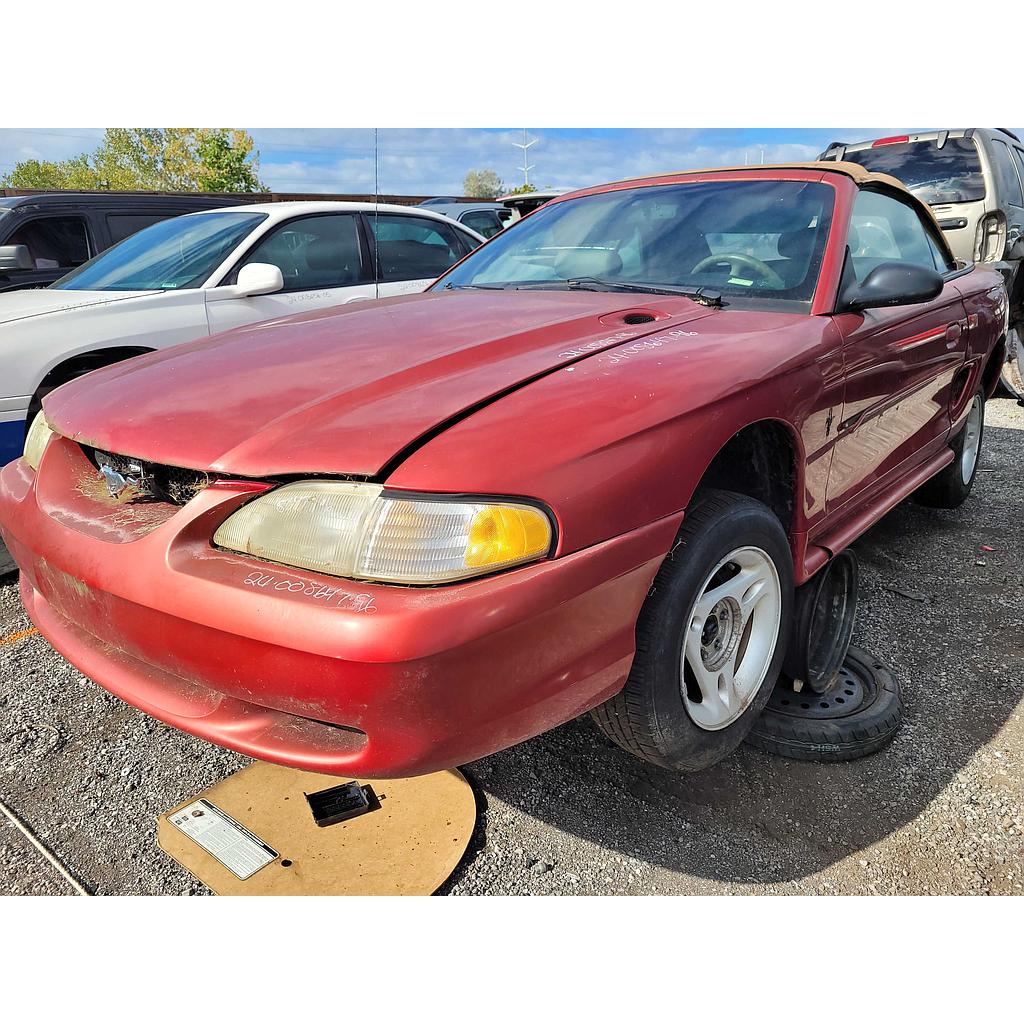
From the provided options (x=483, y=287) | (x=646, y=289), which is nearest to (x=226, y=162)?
(x=483, y=287)

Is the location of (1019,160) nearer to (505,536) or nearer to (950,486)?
(950,486)

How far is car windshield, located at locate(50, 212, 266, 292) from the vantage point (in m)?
4.22

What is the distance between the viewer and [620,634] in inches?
60.1

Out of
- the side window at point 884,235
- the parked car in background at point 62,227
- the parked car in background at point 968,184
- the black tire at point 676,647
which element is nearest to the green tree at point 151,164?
the parked car in background at point 62,227

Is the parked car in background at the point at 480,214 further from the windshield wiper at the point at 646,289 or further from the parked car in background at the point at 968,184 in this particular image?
the windshield wiper at the point at 646,289

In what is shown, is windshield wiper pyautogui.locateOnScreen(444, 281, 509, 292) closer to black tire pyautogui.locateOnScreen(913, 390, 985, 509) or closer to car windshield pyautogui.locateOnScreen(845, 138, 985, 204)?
black tire pyautogui.locateOnScreen(913, 390, 985, 509)

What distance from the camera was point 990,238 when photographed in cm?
662

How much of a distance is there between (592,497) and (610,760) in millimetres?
1006

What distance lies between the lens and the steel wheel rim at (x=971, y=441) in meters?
3.98

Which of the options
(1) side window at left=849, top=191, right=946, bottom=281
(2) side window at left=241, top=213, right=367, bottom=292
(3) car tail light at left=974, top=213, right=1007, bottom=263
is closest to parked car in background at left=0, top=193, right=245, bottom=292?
(2) side window at left=241, top=213, right=367, bottom=292

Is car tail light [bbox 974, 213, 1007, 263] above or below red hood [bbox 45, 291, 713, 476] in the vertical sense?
above

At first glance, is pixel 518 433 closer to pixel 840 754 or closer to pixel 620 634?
pixel 620 634

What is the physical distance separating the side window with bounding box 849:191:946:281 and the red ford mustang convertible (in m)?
0.18

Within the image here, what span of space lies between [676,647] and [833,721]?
842 millimetres
